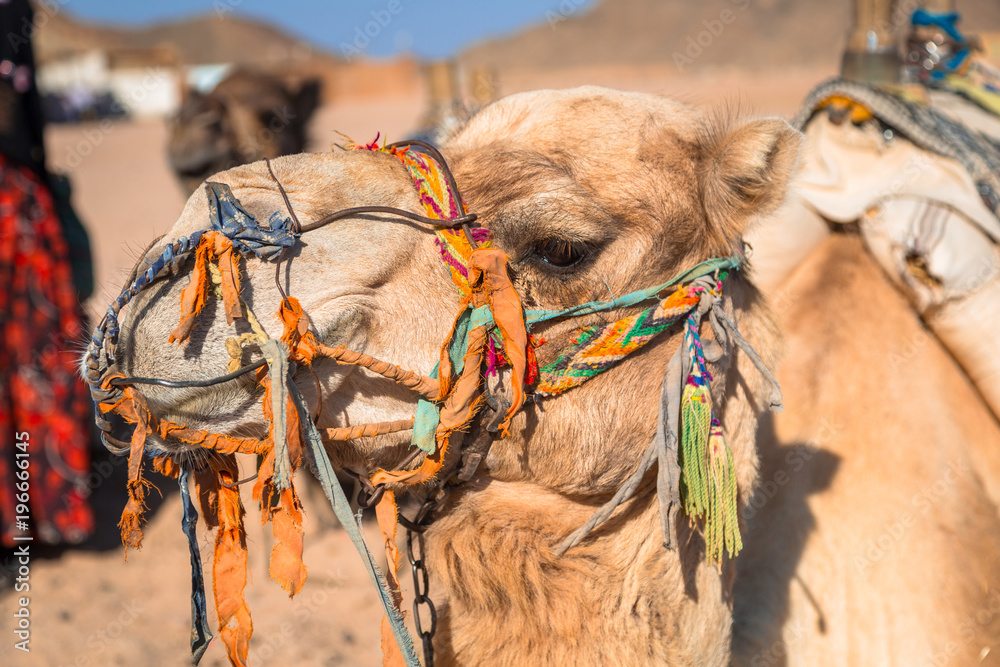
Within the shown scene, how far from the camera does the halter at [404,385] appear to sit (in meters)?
1.38

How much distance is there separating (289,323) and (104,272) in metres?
9.45

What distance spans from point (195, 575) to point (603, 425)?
3.01ft

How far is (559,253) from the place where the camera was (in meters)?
1.59

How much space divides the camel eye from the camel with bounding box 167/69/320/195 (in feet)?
13.8

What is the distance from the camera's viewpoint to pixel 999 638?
202 cm

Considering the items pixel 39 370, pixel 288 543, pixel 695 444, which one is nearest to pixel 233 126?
pixel 39 370

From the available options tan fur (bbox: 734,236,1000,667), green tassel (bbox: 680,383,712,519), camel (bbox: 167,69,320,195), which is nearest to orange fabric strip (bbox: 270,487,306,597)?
green tassel (bbox: 680,383,712,519)

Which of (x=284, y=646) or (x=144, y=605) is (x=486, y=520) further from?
(x=144, y=605)

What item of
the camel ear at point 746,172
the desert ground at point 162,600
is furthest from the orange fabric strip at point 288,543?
the desert ground at point 162,600

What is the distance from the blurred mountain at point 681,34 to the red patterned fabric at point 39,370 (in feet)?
147

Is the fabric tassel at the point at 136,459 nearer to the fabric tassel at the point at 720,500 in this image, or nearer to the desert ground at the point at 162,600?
the fabric tassel at the point at 720,500

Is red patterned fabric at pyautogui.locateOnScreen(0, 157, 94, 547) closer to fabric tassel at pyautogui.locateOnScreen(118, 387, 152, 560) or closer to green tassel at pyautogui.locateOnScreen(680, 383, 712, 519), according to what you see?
fabric tassel at pyautogui.locateOnScreen(118, 387, 152, 560)

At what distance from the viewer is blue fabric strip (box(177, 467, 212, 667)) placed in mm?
1565

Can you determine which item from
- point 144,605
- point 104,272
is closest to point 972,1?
point 104,272
